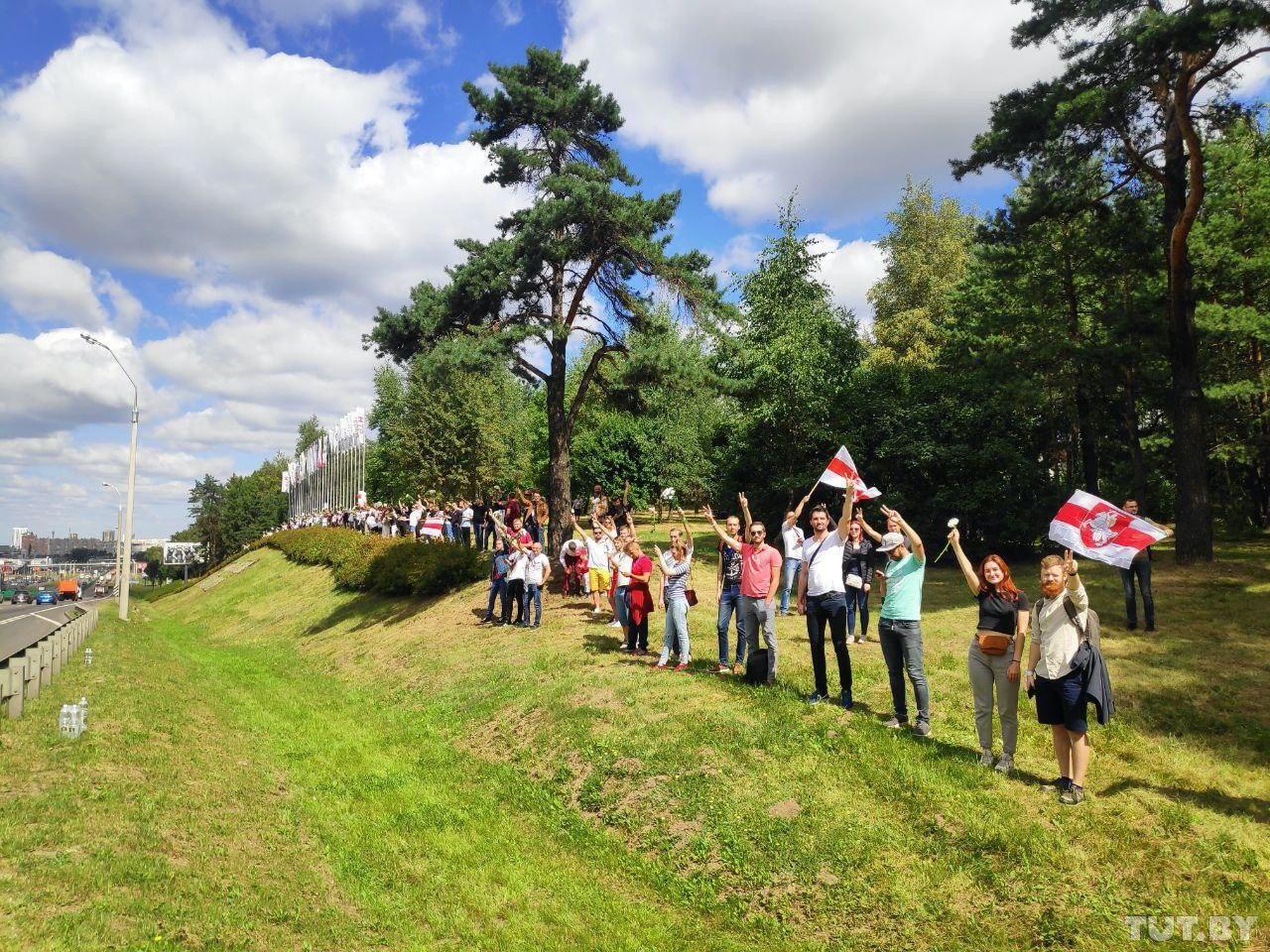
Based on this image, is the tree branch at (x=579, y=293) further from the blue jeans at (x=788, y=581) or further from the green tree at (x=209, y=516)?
the green tree at (x=209, y=516)

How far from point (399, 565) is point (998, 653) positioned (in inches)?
716

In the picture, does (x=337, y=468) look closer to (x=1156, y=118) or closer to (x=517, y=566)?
(x=517, y=566)

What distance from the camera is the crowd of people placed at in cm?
677

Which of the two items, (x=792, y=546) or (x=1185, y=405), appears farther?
(x=1185, y=405)

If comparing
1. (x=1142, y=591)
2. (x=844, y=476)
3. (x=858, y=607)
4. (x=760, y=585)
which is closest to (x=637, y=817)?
(x=760, y=585)

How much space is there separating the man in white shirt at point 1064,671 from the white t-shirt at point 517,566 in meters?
10.4

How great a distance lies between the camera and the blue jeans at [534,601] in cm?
1548

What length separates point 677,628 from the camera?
11.2 meters

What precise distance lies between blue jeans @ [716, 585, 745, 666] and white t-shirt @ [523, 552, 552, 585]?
5481 millimetres

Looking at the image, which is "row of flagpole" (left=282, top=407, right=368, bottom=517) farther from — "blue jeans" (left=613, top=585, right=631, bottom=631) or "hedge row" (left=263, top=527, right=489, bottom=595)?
"blue jeans" (left=613, top=585, right=631, bottom=631)

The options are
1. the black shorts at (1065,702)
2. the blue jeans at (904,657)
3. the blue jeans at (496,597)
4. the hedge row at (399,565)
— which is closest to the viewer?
the black shorts at (1065,702)

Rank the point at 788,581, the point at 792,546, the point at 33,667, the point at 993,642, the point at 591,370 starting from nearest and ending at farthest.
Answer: the point at 993,642 < the point at 33,667 < the point at 792,546 < the point at 788,581 < the point at 591,370

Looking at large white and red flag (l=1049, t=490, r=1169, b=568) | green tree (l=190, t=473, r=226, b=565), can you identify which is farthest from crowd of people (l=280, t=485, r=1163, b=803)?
green tree (l=190, t=473, r=226, b=565)

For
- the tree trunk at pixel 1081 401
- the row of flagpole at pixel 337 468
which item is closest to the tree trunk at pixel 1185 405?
the tree trunk at pixel 1081 401
